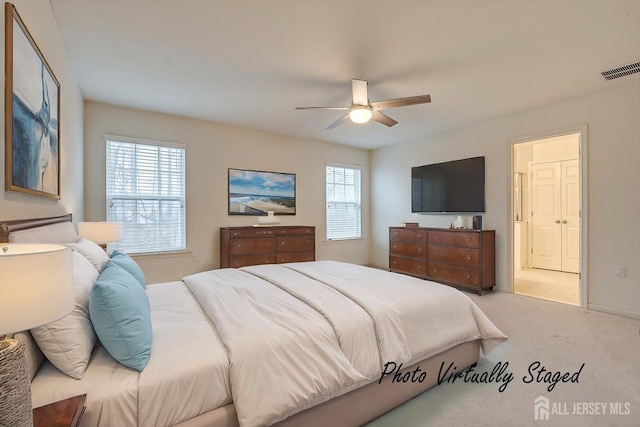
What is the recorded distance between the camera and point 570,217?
5.68 meters

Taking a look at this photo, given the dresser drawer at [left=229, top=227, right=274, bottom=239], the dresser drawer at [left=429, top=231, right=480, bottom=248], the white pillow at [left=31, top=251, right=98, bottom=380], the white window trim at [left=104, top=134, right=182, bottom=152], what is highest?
the white window trim at [left=104, top=134, right=182, bottom=152]

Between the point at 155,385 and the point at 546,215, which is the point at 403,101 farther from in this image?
the point at 546,215

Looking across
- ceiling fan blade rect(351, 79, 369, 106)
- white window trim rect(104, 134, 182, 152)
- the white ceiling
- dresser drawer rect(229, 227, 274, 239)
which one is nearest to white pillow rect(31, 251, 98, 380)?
the white ceiling

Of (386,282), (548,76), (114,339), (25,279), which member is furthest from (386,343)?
(548,76)

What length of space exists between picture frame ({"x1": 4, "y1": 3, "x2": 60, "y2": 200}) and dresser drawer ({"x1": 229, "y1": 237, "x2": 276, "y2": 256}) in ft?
7.92

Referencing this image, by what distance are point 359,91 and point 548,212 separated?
5.25 metres

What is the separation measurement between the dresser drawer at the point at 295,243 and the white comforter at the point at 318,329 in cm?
224

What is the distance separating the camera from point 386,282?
2.36 metres

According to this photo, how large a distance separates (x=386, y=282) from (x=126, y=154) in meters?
3.84

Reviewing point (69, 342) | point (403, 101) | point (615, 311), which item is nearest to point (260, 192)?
point (403, 101)

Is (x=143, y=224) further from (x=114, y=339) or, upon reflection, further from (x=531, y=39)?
(x=531, y=39)

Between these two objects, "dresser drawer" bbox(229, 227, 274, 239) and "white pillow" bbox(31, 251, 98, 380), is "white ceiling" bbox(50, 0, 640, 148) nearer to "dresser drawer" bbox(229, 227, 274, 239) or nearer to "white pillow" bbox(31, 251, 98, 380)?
"dresser drawer" bbox(229, 227, 274, 239)

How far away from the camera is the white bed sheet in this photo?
1.06 metres

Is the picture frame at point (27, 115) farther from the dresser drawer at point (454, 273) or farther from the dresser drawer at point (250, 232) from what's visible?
the dresser drawer at point (454, 273)
